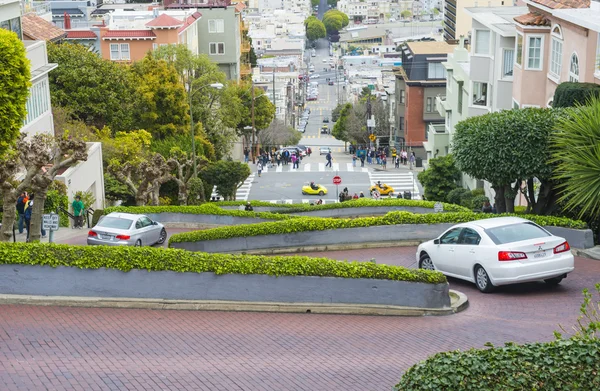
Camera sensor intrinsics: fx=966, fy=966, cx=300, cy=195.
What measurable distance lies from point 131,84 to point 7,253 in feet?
140

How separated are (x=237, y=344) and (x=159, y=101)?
47.4 meters

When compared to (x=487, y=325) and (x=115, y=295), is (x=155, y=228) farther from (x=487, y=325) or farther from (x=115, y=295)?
(x=487, y=325)

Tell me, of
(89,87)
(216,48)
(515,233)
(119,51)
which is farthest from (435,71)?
(515,233)

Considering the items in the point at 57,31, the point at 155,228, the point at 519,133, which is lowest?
the point at 155,228

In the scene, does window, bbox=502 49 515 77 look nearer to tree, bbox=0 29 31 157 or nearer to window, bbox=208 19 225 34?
tree, bbox=0 29 31 157

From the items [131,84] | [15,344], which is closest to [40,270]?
[15,344]

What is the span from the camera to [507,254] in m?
17.7

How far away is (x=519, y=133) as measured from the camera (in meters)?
25.3

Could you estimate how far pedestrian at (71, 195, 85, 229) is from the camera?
32.6 m

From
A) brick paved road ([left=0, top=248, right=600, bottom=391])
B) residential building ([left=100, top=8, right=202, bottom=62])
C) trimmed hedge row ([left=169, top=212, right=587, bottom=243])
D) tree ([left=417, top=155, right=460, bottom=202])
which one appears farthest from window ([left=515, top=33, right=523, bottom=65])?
residential building ([left=100, top=8, right=202, bottom=62])

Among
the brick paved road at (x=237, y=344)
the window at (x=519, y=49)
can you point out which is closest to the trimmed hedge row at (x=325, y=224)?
the brick paved road at (x=237, y=344)

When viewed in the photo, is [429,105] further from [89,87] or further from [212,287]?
[212,287]

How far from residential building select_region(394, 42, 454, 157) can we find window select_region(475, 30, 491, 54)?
4502 cm

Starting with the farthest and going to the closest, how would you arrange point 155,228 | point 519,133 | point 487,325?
1. point 155,228
2. point 519,133
3. point 487,325
